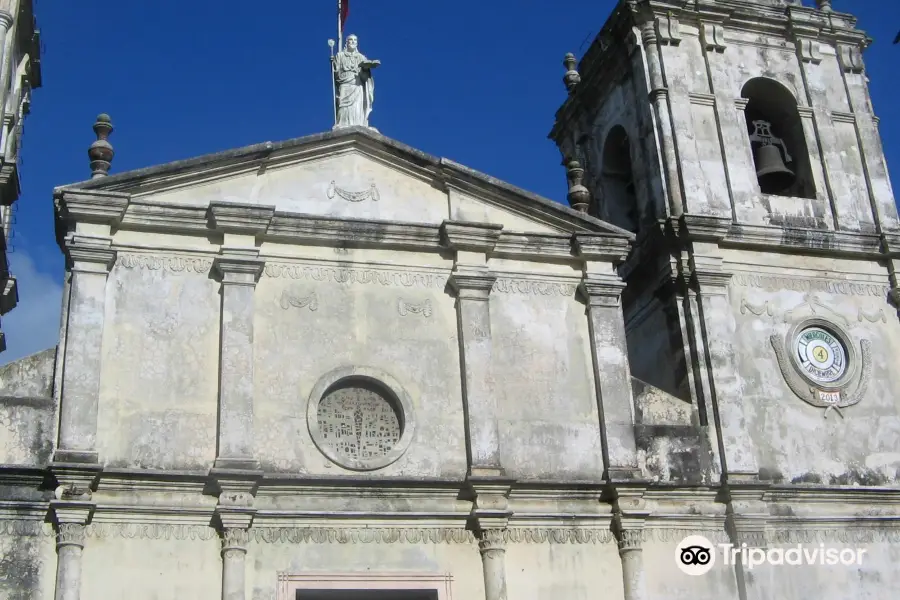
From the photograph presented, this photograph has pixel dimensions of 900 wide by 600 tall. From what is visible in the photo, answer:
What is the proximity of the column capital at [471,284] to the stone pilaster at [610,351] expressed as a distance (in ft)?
4.62

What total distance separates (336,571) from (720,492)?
5.07 meters

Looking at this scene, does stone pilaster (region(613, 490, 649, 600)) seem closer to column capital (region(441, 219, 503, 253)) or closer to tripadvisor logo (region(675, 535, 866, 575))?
tripadvisor logo (region(675, 535, 866, 575))

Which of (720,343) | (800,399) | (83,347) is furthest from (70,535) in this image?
(800,399)

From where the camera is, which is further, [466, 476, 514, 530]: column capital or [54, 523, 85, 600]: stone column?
[466, 476, 514, 530]: column capital

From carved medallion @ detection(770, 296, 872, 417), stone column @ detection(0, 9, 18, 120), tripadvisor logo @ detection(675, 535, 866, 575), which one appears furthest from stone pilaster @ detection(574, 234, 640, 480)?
stone column @ detection(0, 9, 18, 120)

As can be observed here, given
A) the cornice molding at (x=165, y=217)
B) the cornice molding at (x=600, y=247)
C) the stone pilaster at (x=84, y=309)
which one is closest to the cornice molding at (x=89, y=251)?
the stone pilaster at (x=84, y=309)

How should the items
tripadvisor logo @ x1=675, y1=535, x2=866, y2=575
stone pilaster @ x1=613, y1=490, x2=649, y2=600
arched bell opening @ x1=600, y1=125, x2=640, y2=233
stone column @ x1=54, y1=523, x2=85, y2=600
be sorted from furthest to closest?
arched bell opening @ x1=600, y1=125, x2=640, y2=233 < tripadvisor logo @ x1=675, y1=535, x2=866, y2=575 < stone pilaster @ x1=613, y1=490, x2=649, y2=600 < stone column @ x1=54, y1=523, x2=85, y2=600

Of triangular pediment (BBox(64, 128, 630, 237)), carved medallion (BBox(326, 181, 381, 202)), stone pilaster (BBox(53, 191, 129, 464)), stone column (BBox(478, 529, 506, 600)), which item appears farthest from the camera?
carved medallion (BBox(326, 181, 381, 202))

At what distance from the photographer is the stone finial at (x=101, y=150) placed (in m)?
14.8

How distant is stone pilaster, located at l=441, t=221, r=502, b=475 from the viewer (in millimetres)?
14148

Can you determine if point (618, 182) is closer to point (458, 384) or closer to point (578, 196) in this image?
point (578, 196)

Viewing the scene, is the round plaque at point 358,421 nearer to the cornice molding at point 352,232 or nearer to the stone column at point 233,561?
the stone column at point 233,561

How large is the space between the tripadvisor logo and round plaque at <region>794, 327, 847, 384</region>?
2462 mm

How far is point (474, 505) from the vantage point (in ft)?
45.5
